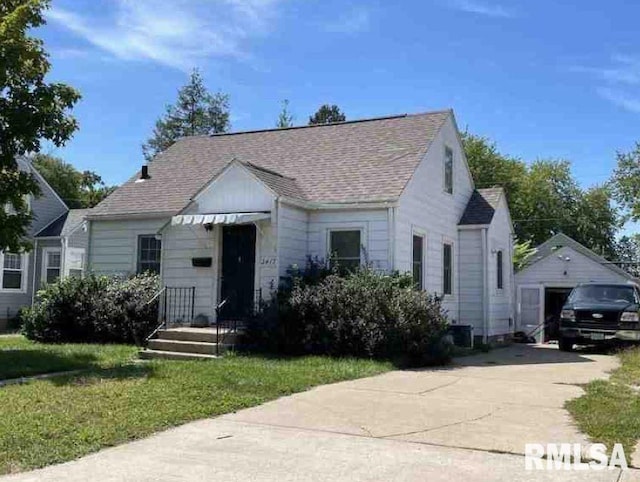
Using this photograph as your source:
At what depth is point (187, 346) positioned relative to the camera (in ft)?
45.2

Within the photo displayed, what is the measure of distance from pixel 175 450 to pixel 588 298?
14.2m

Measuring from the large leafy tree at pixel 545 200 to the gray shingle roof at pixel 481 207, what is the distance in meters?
26.6

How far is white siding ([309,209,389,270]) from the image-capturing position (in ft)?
48.9

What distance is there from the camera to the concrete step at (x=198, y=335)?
13727mm

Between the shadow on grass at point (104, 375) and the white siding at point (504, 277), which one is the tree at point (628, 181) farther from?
the shadow on grass at point (104, 375)

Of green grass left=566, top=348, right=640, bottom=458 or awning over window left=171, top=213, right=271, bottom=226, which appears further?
awning over window left=171, top=213, right=271, bottom=226

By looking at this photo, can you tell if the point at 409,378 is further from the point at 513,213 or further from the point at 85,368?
the point at 513,213

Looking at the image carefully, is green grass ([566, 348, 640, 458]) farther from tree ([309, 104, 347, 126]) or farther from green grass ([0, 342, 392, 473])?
tree ([309, 104, 347, 126])

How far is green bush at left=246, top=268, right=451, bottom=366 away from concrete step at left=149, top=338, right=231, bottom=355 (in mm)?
801

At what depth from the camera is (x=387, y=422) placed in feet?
23.6

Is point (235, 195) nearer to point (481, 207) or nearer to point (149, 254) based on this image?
point (149, 254)

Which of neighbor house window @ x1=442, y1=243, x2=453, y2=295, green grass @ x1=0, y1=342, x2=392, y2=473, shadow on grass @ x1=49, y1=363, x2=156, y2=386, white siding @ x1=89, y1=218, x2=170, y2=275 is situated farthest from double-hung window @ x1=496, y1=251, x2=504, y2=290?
shadow on grass @ x1=49, y1=363, x2=156, y2=386

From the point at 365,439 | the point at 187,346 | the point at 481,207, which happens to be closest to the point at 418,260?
the point at 481,207

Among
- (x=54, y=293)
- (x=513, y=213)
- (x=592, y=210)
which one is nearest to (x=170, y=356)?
(x=54, y=293)
